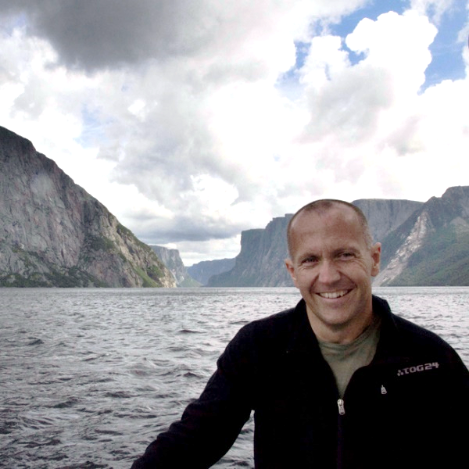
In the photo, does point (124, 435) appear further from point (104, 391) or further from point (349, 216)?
point (349, 216)

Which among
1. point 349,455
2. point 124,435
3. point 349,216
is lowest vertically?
point 124,435

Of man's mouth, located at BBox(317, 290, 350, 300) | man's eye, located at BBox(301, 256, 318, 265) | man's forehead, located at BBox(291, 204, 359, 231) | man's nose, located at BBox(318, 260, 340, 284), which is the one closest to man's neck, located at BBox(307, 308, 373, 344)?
man's mouth, located at BBox(317, 290, 350, 300)

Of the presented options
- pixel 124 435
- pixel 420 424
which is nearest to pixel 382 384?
pixel 420 424

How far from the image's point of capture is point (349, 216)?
3.55 metres

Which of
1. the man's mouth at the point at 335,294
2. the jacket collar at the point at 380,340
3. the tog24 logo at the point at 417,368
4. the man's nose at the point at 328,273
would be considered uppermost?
the man's nose at the point at 328,273

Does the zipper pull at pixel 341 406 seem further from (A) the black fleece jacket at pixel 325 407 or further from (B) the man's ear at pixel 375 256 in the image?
(B) the man's ear at pixel 375 256

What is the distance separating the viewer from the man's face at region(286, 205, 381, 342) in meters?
3.46

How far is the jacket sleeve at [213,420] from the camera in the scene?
10.6 feet

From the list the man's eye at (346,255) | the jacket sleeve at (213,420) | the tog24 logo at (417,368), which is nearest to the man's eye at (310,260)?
the man's eye at (346,255)

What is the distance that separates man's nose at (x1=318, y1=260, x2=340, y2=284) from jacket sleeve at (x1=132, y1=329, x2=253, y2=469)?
0.75 m

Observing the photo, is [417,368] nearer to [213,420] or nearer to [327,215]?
[327,215]

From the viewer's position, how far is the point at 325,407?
3205 millimetres

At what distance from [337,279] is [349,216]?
49 centimetres

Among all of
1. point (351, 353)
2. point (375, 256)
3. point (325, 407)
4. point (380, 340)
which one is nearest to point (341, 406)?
point (325, 407)
